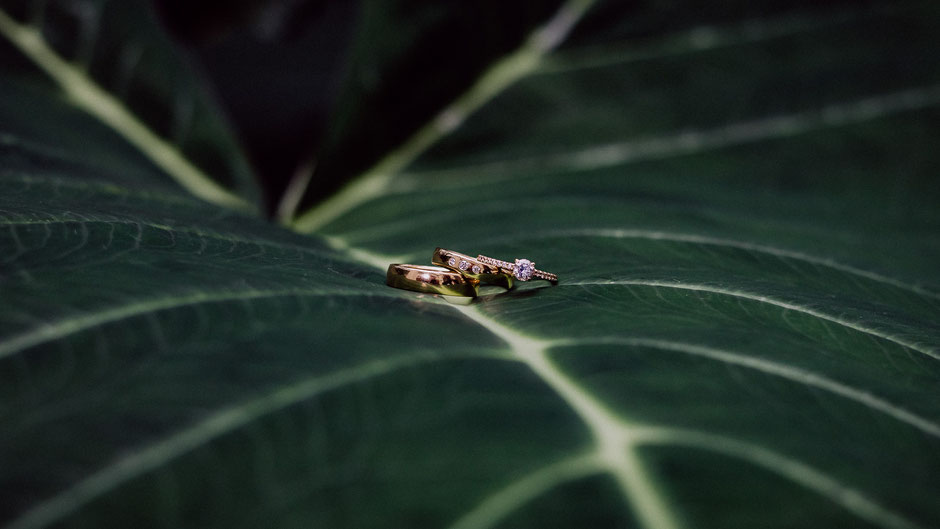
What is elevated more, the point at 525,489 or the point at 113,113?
the point at 113,113

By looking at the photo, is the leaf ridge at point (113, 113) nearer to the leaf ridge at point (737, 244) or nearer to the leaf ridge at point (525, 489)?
→ the leaf ridge at point (737, 244)

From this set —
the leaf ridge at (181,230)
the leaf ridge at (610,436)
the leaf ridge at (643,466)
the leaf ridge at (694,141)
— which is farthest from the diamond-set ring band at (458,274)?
the leaf ridge at (694,141)

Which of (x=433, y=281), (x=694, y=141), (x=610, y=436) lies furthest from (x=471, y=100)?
(x=610, y=436)

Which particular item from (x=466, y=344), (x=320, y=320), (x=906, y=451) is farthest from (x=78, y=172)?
(x=906, y=451)

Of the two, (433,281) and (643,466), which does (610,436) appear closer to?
(643,466)

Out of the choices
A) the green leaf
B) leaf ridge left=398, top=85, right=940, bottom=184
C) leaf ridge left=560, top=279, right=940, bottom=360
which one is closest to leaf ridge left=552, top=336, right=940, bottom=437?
the green leaf

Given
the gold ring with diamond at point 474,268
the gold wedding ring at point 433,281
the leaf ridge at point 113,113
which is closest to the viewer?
the gold wedding ring at point 433,281

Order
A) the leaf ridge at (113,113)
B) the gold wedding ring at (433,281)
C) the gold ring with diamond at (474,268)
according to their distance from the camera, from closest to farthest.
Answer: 1. the gold wedding ring at (433,281)
2. the gold ring with diamond at (474,268)
3. the leaf ridge at (113,113)
